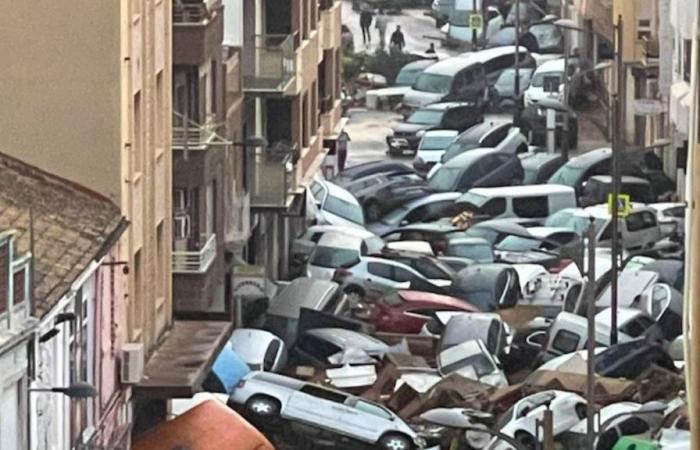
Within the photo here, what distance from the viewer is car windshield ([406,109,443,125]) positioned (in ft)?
249

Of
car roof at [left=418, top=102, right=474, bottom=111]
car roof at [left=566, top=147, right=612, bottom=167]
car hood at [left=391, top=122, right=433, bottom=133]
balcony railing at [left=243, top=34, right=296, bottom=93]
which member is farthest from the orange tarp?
car roof at [left=418, top=102, right=474, bottom=111]

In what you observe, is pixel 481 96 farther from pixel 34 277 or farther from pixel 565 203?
pixel 34 277

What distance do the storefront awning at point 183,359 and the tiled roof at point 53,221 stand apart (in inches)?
81.0

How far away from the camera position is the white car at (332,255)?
165 ft

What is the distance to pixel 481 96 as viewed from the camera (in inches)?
3120

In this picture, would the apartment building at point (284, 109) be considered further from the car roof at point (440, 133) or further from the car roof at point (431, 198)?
the car roof at point (440, 133)

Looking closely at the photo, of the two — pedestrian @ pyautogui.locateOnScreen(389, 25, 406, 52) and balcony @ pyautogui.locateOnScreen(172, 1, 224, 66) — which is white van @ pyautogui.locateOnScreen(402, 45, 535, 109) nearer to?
pedestrian @ pyautogui.locateOnScreen(389, 25, 406, 52)

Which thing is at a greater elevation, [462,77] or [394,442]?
[394,442]

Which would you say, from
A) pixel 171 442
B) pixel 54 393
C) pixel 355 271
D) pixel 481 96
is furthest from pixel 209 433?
pixel 481 96

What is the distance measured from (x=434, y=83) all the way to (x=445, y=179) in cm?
1894

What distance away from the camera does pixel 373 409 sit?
119ft

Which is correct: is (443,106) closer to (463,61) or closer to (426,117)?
(426,117)

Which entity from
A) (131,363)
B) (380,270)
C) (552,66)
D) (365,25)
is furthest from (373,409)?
(365,25)

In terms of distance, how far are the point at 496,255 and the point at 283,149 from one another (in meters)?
9.99
